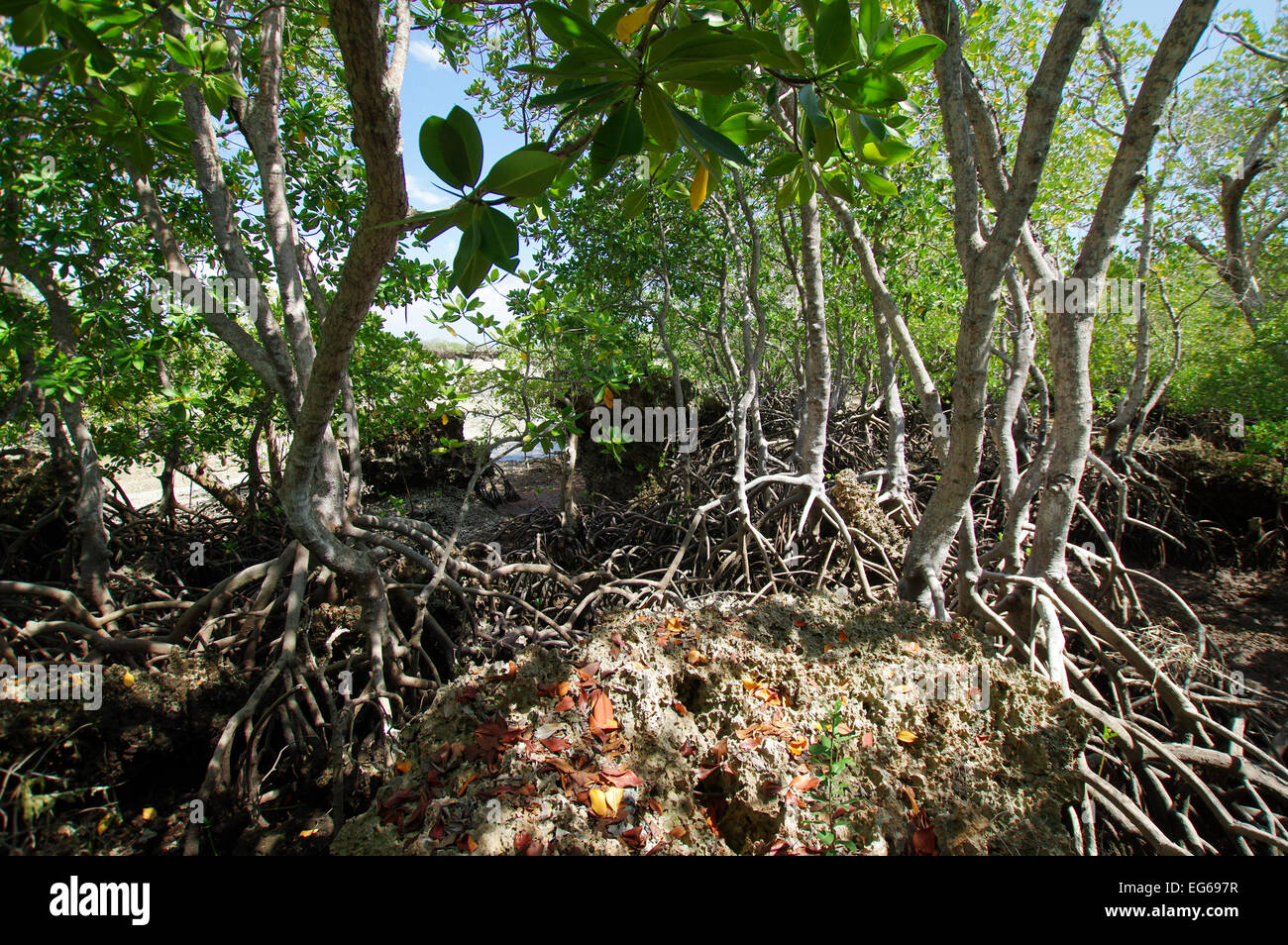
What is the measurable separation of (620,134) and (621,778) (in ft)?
4.12

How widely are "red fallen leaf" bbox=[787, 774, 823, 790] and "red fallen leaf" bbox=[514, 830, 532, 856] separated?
0.59 m

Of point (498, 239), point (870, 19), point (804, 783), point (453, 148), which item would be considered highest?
point (870, 19)

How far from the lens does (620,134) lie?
0.81 m

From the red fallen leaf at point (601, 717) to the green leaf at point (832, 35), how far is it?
141 cm

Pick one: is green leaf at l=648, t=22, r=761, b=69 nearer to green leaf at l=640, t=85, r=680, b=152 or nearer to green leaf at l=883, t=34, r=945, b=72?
green leaf at l=640, t=85, r=680, b=152

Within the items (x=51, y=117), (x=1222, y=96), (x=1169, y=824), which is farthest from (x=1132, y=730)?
(x=1222, y=96)

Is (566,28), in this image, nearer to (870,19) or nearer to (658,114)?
(658,114)

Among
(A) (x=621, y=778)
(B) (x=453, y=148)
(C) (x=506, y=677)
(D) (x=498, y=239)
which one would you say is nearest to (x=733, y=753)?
(A) (x=621, y=778)

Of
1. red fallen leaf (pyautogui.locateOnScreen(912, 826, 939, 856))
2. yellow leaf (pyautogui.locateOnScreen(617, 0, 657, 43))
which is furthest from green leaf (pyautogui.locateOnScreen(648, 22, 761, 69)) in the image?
red fallen leaf (pyautogui.locateOnScreen(912, 826, 939, 856))

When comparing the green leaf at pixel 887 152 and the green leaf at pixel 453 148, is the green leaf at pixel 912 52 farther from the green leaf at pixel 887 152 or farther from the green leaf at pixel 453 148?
the green leaf at pixel 453 148

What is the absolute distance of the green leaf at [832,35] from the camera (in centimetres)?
89

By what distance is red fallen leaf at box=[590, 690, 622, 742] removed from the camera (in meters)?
1.43

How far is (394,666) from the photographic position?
310 cm

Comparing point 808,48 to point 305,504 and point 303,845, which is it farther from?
point 303,845
